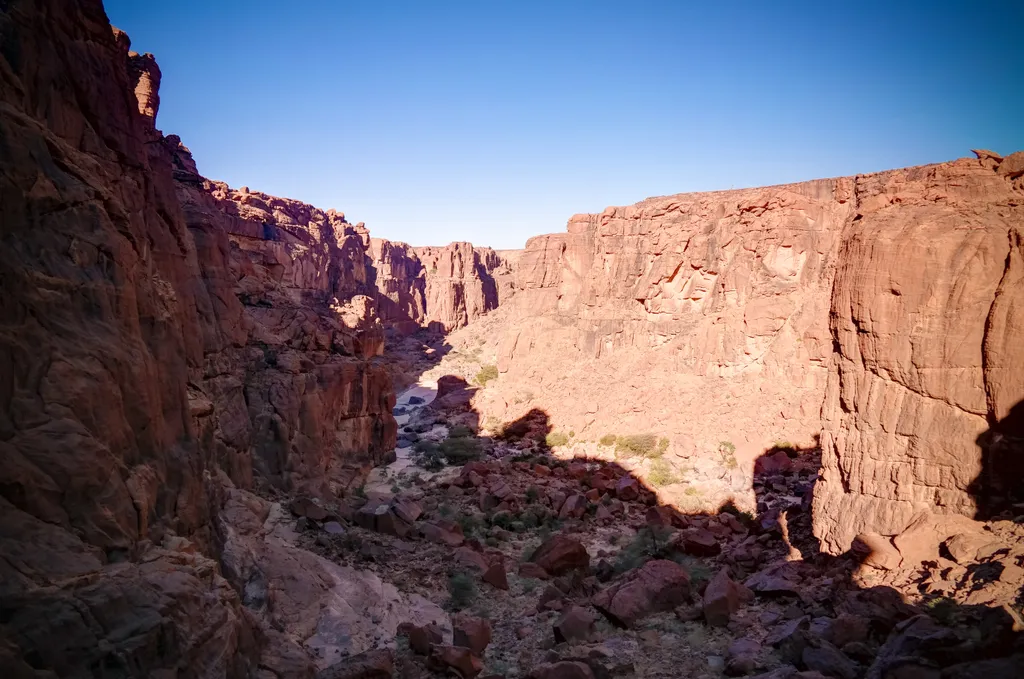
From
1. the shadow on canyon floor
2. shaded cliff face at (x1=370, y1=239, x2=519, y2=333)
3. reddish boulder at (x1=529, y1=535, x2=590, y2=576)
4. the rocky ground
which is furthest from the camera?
shaded cliff face at (x1=370, y1=239, x2=519, y2=333)

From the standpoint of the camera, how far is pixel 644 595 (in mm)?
10891

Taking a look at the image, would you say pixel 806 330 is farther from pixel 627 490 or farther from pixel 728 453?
pixel 627 490

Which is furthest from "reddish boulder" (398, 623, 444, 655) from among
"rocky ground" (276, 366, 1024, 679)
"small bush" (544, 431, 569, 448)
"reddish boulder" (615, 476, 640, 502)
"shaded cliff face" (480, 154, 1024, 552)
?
"small bush" (544, 431, 569, 448)

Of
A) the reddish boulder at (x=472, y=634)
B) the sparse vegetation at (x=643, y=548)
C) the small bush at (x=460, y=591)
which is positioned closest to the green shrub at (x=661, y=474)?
the sparse vegetation at (x=643, y=548)

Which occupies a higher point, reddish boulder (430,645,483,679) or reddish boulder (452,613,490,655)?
reddish boulder (430,645,483,679)

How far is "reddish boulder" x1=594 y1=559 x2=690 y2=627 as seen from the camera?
34.5 feet

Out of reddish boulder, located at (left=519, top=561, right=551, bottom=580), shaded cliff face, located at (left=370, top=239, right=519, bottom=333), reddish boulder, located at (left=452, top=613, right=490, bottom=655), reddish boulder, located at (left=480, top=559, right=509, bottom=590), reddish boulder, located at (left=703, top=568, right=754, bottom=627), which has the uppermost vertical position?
shaded cliff face, located at (left=370, top=239, right=519, bottom=333)

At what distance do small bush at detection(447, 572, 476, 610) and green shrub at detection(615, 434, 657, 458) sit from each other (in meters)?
14.4

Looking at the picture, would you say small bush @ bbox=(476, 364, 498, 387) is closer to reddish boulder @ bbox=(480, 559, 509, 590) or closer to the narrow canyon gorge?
the narrow canyon gorge

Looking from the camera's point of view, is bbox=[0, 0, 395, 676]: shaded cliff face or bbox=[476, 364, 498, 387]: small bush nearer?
bbox=[0, 0, 395, 676]: shaded cliff face

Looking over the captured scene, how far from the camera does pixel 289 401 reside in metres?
17.7

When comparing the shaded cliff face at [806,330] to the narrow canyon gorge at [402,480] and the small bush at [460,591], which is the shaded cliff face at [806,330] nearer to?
the narrow canyon gorge at [402,480]

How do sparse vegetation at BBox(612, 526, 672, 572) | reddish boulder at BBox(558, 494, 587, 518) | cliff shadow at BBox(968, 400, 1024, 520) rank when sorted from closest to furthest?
cliff shadow at BBox(968, 400, 1024, 520)
sparse vegetation at BBox(612, 526, 672, 572)
reddish boulder at BBox(558, 494, 587, 518)

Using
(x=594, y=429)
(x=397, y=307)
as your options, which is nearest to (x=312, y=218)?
(x=397, y=307)
